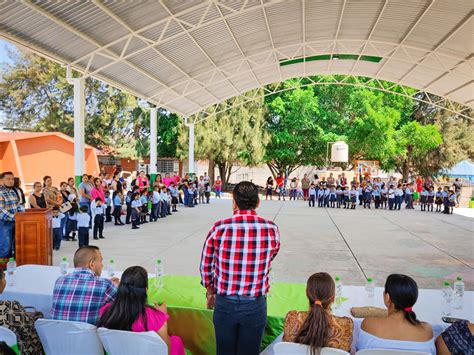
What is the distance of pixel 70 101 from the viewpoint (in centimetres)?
3275

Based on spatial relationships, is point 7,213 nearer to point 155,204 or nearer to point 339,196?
point 155,204

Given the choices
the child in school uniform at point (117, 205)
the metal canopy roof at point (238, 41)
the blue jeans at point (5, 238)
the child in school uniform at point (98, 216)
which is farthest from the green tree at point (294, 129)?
the blue jeans at point (5, 238)

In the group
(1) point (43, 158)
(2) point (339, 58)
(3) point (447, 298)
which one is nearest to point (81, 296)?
(3) point (447, 298)

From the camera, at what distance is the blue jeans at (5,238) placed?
6418 mm

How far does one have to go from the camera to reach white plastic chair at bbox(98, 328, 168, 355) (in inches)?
92.6

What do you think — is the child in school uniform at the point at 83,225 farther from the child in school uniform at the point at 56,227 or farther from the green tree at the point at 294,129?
the green tree at the point at 294,129

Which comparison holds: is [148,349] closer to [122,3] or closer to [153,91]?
[122,3]

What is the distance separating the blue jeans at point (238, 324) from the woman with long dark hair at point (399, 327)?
1.98ft

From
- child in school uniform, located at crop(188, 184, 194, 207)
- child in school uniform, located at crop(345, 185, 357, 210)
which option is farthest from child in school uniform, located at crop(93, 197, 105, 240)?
child in school uniform, located at crop(345, 185, 357, 210)

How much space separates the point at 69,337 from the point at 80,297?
0.29 metres

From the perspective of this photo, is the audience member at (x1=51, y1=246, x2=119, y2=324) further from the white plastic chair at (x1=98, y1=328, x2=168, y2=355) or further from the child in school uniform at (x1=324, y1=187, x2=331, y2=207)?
the child in school uniform at (x1=324, y1=187, x2=331, y2=207)

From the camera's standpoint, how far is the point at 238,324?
7.98 feet

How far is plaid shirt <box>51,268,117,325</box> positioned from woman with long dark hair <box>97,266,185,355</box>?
22cm

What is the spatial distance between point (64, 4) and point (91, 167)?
18.8 metres
